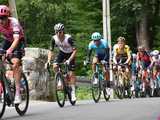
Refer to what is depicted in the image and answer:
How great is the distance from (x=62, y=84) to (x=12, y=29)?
308 centimetres

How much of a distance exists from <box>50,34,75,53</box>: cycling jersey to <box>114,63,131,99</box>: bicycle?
615 cm

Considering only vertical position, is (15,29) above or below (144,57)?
below

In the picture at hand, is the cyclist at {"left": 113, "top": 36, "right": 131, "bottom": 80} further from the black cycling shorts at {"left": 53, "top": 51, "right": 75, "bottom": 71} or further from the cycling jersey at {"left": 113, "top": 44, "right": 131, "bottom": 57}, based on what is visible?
the black cycling shorts at {"left": 53, "top": 51, "right": 75, "bottom": 71}

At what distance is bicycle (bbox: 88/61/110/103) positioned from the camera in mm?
18248

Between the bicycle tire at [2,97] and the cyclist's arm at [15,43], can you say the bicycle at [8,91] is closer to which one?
the bicycle tire at [2,97]

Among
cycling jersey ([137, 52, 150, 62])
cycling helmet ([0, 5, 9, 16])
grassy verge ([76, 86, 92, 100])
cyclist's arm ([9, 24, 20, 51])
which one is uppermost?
cycling jersey ([137, 52, 150, 62])

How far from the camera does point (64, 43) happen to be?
16000mm

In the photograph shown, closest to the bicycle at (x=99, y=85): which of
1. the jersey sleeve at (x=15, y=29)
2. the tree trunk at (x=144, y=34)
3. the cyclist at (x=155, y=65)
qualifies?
the jersey sleeve at (x=15, y=29)

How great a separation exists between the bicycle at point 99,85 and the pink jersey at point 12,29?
529cm

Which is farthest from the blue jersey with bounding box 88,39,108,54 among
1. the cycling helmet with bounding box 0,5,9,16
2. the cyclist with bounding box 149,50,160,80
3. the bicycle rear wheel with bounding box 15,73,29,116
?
the cyclist with bounding box 149,50,160,80

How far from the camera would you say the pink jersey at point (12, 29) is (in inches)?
511

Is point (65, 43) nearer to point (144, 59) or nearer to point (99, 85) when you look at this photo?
point (99, 85)

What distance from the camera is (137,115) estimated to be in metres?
13.2

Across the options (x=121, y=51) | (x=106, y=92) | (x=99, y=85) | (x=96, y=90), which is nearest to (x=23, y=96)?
(x=96, y=90)
